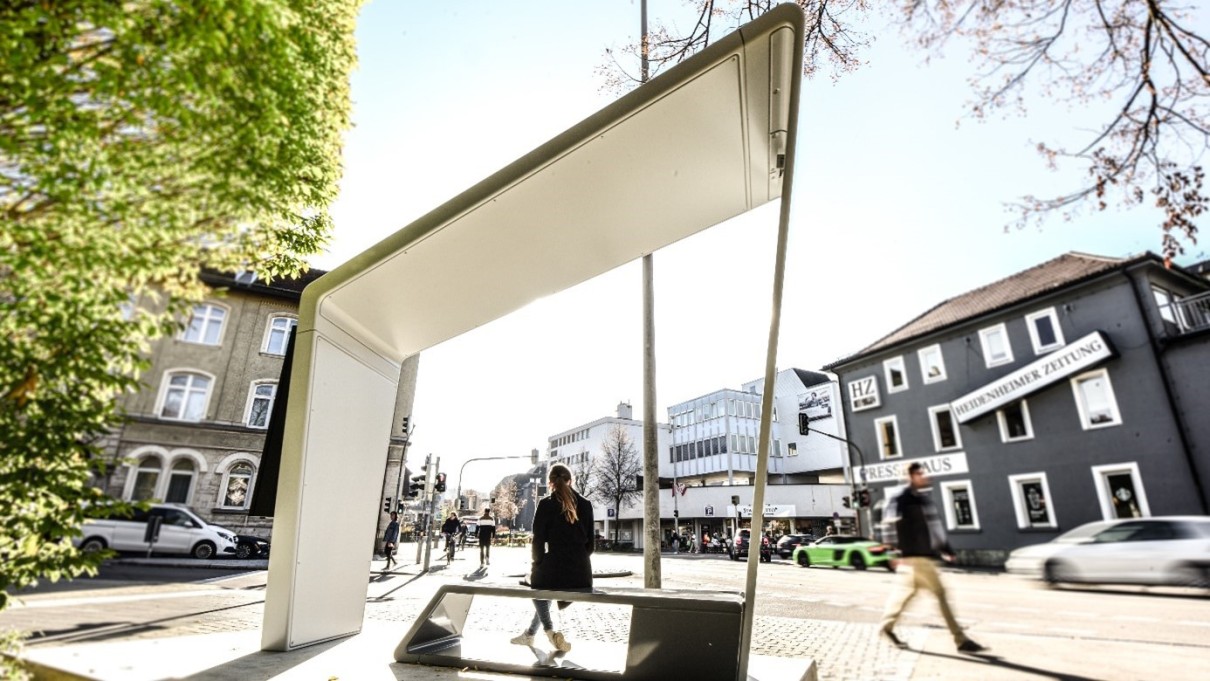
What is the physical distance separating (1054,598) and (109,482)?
1135 cm

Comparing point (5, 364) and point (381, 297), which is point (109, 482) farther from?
point (381, 297)

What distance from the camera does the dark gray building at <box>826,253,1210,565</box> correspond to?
5.35 metres

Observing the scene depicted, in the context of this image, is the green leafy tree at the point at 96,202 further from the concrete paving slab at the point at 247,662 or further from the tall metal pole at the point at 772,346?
the tall metal pole at the point at 772,346

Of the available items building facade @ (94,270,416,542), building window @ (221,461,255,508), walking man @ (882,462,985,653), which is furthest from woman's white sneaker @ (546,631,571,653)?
walking man @ (882,462,985,653)

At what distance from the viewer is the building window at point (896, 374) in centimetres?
1055

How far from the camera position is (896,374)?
35.9 feet

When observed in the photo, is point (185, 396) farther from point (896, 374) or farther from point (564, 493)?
point (896, 374)

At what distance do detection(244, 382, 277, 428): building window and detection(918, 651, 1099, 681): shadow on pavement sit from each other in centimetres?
574

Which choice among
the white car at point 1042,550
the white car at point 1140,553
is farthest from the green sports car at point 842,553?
the white car at point 1140,553

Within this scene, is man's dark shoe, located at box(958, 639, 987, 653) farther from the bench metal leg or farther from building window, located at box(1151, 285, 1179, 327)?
the bench metal leg

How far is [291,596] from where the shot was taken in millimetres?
3375

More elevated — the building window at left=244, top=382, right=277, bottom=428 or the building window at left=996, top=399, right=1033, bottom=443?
the building window at left=996, top=399, right=1033, bottom=443

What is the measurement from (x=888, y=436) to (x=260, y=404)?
38.1 feet

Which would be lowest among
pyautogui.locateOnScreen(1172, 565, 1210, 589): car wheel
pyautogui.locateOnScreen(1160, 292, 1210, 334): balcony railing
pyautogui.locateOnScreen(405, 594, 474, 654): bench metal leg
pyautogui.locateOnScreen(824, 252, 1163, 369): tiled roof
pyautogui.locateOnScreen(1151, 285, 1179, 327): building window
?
pyautogui.locateOnScreen(405, 594, 474, 654): bench metal leg
